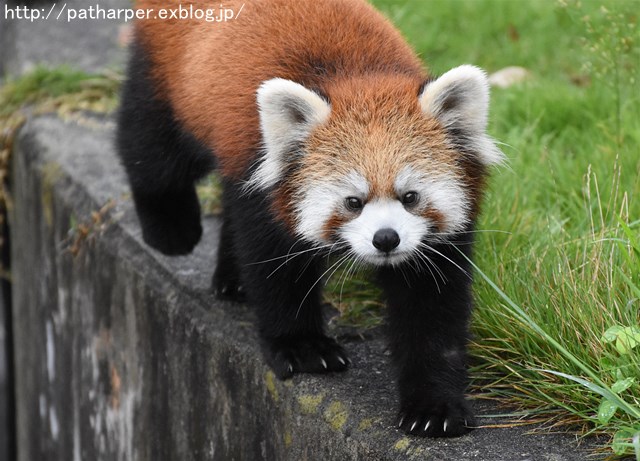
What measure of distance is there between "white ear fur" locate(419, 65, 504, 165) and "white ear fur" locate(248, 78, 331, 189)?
0.99 feet

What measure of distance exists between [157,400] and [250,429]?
0.75m

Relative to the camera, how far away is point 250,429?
311 centimetres

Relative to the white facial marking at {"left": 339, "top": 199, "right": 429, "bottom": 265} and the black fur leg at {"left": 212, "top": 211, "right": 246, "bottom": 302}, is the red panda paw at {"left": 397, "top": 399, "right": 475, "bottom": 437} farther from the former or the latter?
the black fur leg at {"left": 212, "top": 211, "right": 246, "bottom": 302}

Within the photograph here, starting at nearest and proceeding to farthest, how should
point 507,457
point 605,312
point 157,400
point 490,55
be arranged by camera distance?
point 507,457 → point 605,312 → point 157,400 → point 490,55

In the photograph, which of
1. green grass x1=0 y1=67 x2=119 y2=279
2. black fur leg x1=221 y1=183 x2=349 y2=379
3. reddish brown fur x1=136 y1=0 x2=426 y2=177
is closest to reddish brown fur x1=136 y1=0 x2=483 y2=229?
reddish brown fur x1=136 y1=0 x2=426 y2=177

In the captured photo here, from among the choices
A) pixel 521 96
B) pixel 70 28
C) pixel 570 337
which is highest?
pixel 70 28

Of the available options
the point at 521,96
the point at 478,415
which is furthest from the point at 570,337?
the point at 521,96

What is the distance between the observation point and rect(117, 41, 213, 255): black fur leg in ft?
12.4

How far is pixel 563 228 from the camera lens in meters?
3.28

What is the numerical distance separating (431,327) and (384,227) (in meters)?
0.40

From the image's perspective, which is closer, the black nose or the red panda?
the black nose

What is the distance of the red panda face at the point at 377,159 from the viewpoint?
273 centimetres

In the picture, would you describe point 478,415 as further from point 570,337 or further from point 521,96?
point 521,96

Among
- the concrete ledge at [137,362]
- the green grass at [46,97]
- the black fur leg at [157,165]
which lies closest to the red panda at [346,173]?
the concrete ledge at [137,362]
